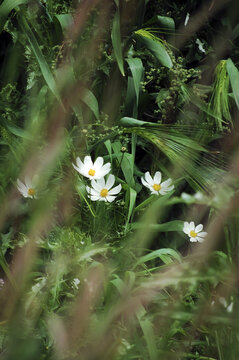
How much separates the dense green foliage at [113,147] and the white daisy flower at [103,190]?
0.03 meters

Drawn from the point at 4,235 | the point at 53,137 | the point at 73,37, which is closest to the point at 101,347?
the point at 53,137

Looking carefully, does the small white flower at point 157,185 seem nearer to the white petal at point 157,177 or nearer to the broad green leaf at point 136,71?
the white petal at point 157,177

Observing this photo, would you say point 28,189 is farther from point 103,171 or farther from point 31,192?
point 103,171

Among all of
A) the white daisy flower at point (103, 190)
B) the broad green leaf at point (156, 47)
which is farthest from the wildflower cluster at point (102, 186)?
the broad green leaf at point (156, 47)

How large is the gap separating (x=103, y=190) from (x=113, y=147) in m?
0.16

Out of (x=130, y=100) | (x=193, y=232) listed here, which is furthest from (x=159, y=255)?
(x=130, y=100)

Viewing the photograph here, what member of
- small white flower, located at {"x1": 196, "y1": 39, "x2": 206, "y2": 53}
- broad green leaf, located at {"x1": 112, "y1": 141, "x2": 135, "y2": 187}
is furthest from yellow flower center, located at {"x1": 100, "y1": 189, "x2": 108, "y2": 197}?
small white flower, located at {"x1": 196, "y1": 39, "x2": 206, "y2": 53}

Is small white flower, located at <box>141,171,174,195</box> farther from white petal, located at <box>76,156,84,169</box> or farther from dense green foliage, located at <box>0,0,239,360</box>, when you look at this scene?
white petal, located at <box>76,156,84,169</box>

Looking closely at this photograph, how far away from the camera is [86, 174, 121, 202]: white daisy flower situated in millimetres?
1140

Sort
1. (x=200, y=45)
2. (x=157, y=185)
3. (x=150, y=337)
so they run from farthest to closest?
(x=200, y=45) → (x=157, y=185) → (x=150, y=337)

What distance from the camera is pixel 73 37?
44.6 inches

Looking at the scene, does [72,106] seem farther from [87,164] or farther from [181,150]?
[181,150]

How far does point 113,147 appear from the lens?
1.27 metres

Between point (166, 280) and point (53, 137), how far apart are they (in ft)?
1.64
